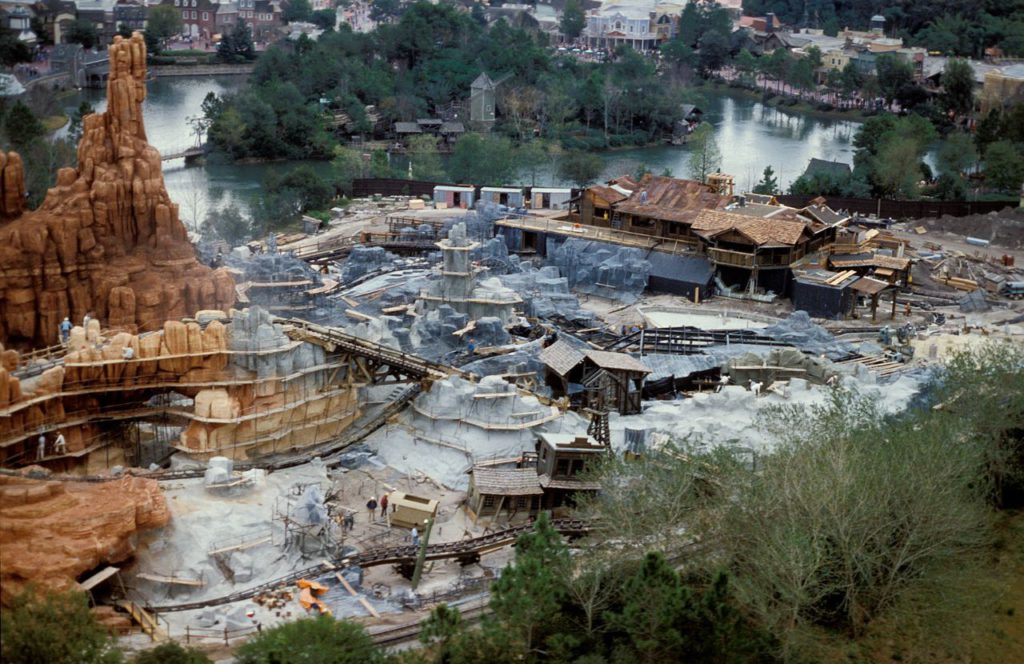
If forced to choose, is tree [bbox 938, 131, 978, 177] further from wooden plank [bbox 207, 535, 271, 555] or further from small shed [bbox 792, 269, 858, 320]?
wooden plank [bbox 207, 535, 271, 555]

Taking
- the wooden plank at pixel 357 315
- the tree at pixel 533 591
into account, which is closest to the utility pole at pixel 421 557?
the tree at pixel 533 591

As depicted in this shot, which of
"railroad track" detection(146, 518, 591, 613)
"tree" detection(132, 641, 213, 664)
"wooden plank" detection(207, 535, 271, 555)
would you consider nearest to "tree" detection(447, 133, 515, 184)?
"railroad track" detection(146, 518, 591, 613)

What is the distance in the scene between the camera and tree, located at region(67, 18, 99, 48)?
108875mm

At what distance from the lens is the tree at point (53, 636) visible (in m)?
25.3

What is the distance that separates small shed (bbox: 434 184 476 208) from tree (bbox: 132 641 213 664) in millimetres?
48252

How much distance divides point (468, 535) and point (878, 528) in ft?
35.2

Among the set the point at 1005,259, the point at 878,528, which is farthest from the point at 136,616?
the point at 1005,259

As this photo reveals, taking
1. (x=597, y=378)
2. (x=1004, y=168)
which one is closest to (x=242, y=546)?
(x=597, y=378)

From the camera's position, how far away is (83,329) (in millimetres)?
40000

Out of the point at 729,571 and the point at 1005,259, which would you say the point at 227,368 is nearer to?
the point at 729,571

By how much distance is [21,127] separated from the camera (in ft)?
241

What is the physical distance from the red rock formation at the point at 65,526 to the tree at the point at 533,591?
30.5 feet

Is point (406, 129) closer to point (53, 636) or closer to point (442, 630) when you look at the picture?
point (442, 630)

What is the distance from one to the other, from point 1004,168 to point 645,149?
2977 centimetres
